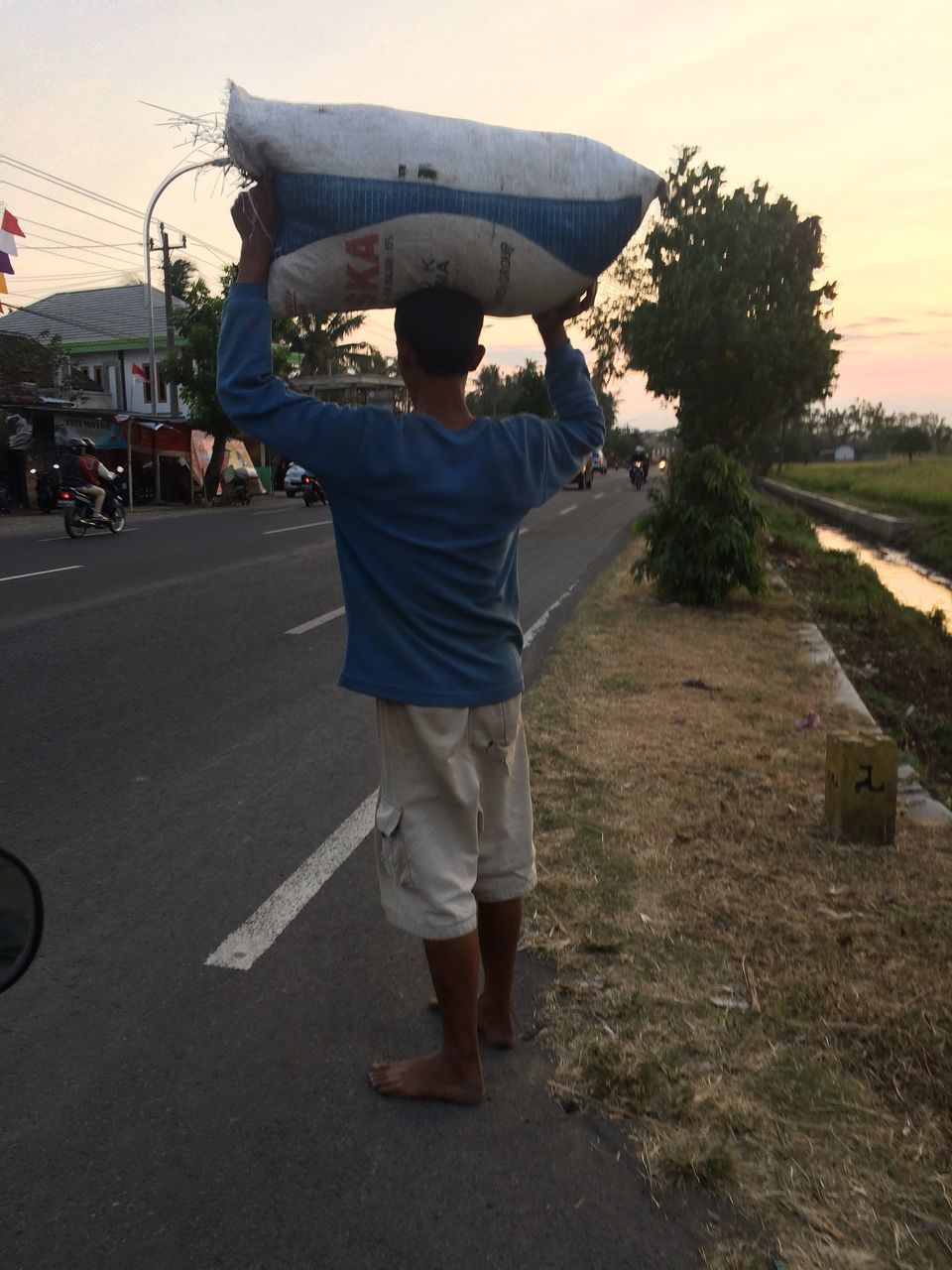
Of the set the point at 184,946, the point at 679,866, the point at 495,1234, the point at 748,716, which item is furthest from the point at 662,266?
the point at 495,1234

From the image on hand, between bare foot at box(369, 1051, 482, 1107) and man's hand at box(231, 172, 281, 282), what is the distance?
1887mm

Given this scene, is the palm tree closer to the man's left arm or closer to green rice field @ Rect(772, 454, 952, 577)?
green rice field @ Rect(772, 454, 952, 577)

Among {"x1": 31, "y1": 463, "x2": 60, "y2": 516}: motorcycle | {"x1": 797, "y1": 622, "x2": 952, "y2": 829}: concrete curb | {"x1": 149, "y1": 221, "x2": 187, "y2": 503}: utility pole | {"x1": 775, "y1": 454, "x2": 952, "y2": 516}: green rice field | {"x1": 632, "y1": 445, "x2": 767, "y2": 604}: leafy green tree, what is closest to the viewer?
{"x1": 797, "y1": 622, "x2": 952, "y2": 829}: concrete curb

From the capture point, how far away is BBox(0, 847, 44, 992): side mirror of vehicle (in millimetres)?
1608

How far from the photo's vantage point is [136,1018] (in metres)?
2.90

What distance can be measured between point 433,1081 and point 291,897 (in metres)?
1.24

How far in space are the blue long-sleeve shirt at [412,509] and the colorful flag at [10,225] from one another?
1903cm

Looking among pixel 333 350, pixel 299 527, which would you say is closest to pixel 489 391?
pixel 333 350

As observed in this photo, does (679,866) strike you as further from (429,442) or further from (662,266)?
(662,266)

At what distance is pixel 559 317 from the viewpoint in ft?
8.72

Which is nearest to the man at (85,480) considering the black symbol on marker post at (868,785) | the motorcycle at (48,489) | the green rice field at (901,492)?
the motorcycle at (48,489)

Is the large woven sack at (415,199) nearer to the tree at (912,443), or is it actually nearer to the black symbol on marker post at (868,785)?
the black symbol on marker post at (868,785)

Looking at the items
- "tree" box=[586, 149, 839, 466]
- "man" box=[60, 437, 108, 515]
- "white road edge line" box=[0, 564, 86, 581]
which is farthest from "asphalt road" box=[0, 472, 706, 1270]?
"man" box=[60, 437, 108, 515]

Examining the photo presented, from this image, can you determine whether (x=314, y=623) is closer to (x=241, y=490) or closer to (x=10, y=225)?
(x=10, y=225)
